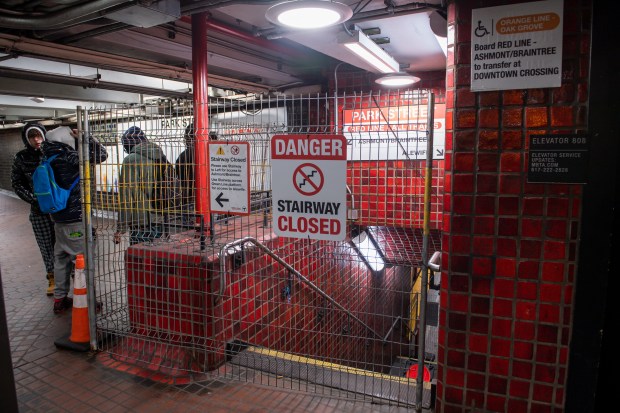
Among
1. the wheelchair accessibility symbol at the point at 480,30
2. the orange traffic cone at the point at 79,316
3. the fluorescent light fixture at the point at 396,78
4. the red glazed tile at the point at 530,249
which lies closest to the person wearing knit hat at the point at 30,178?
the orange traffic cone at the point at 79,316

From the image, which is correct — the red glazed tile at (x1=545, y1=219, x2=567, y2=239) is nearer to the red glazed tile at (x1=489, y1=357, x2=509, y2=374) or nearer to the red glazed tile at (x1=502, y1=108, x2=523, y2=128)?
the red glazed tile at (x1=502, y1=108, x2=523, y2=128)

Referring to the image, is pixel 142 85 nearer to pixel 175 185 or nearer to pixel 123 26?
pixel 123 26

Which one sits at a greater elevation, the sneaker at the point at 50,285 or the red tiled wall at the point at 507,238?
the red tiled wall at the point at 507,238

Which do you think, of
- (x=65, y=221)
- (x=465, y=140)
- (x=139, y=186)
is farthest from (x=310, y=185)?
(x=65, y=221)

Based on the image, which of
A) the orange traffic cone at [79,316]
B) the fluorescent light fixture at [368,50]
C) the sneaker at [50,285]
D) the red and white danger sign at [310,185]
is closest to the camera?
the red and white danger sign at [310,185]

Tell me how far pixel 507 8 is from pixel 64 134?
451 centimetres

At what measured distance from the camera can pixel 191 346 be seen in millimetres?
3424

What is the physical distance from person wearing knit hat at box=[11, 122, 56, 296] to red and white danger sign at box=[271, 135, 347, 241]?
12.5 feet

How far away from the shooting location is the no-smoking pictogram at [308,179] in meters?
2.72

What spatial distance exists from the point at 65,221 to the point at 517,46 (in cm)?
464

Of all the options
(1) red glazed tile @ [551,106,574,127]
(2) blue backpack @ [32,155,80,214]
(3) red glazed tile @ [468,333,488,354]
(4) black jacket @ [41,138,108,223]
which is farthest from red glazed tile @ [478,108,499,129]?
(2) blue backpack @ [32,155,80,214]

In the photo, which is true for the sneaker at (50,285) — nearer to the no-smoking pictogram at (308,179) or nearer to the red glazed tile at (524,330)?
the no-smoking pictogram at (308,179)

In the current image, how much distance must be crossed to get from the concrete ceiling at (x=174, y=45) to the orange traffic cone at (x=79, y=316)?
2.35 metres

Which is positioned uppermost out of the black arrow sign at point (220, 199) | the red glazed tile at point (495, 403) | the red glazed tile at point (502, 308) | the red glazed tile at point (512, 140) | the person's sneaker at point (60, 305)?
the red glazed tile at point (512, 140)
